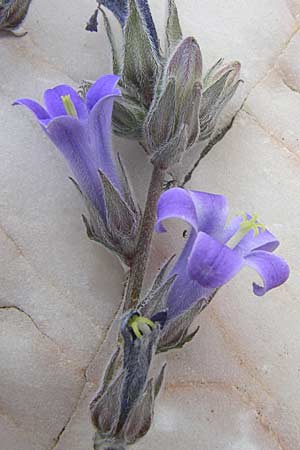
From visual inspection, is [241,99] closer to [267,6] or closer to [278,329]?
[267,6]

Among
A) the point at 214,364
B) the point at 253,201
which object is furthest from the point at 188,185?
the point at 214,364

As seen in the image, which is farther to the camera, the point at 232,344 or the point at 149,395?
the point at 232,344

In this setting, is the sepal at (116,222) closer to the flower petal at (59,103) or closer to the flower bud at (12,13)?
the flower petal at (59,103)

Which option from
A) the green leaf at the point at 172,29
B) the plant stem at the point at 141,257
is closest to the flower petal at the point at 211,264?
the plant stem at the point at 141,257

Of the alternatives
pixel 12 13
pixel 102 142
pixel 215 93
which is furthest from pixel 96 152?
pixel 12 13

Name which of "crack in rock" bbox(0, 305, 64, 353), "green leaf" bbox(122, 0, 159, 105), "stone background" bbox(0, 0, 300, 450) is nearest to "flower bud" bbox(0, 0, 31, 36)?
"stone background" bbox(0, 0, 300, 450)

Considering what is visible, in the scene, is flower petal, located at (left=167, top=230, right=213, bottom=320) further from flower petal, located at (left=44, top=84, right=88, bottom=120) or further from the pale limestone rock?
the pale limestone rock
